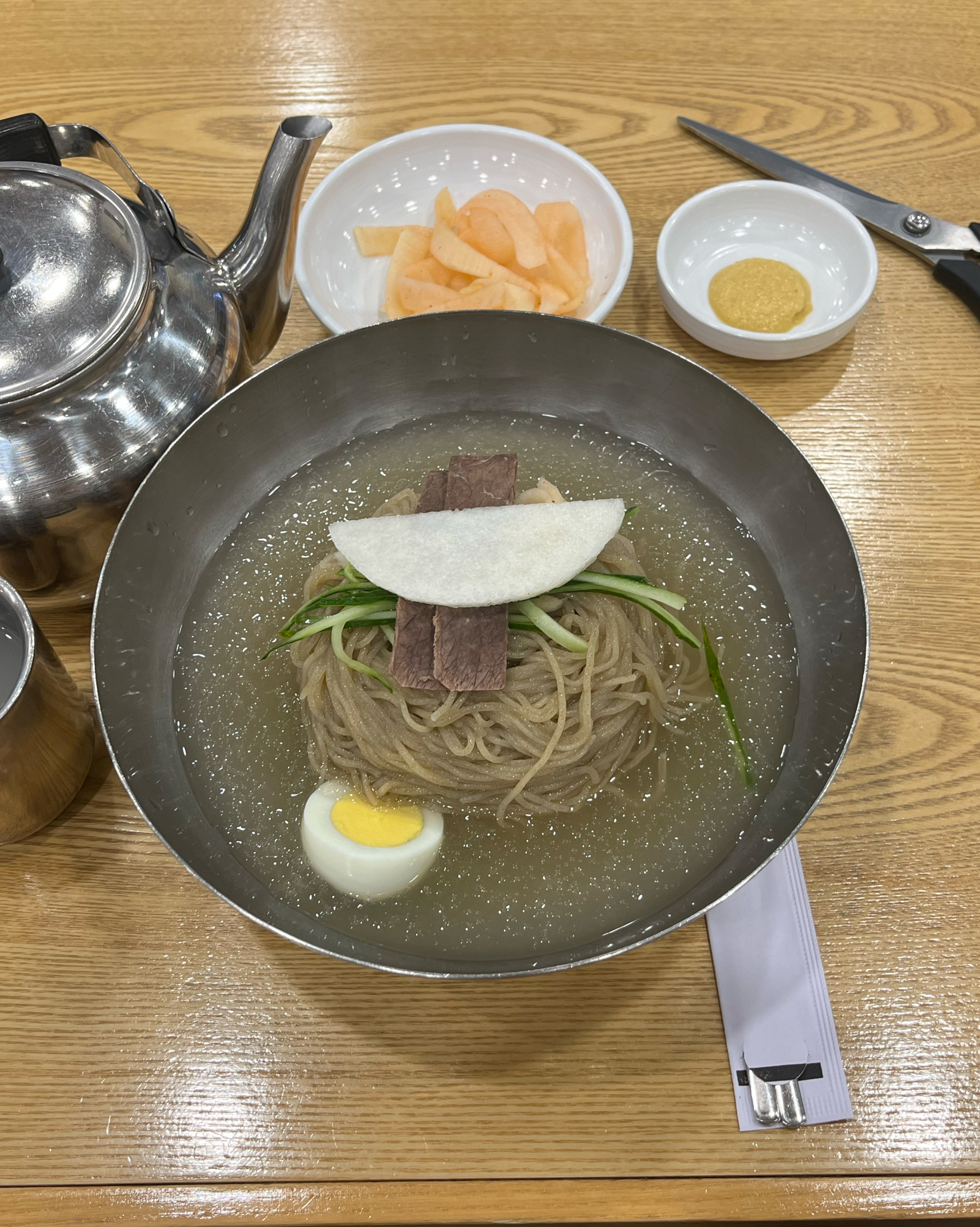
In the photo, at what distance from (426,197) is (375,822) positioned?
1.58 m

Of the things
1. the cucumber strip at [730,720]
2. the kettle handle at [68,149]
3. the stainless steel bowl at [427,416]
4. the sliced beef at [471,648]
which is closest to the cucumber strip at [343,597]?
the sliced beef at [471,648]

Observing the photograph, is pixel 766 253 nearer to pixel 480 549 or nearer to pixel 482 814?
pixel 480 549

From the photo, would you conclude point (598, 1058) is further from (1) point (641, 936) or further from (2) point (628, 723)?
(2) point (628, 723)

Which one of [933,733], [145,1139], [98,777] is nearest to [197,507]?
[98,777]

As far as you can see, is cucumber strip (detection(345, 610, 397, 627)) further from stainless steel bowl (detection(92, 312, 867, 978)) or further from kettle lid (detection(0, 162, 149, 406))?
kettle lid (detection(0, 162, 149, 406))

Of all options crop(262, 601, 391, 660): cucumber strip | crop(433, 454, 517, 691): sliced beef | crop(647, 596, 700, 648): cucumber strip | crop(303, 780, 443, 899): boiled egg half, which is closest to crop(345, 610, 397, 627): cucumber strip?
crop(262, 601, 391, 660): cucumber strip

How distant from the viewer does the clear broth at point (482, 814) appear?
1332 millimetres

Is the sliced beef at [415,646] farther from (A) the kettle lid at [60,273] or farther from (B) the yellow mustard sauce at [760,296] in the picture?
(B) the yellow mustard sauce at [760,296]

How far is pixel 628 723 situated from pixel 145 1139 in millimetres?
965

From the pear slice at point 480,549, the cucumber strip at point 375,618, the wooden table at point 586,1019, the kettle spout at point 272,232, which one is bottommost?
the wooden table at point 586,1019

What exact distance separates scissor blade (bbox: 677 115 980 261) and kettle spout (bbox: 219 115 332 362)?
3.70ft

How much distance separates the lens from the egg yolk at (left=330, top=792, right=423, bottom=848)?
1.37 m

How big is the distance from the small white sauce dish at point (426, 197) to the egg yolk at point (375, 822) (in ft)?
3.41

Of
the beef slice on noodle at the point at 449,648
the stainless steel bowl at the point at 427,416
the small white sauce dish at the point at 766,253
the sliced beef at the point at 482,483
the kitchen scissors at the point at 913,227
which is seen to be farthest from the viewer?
the kitchen scissors at the point at 913,227
